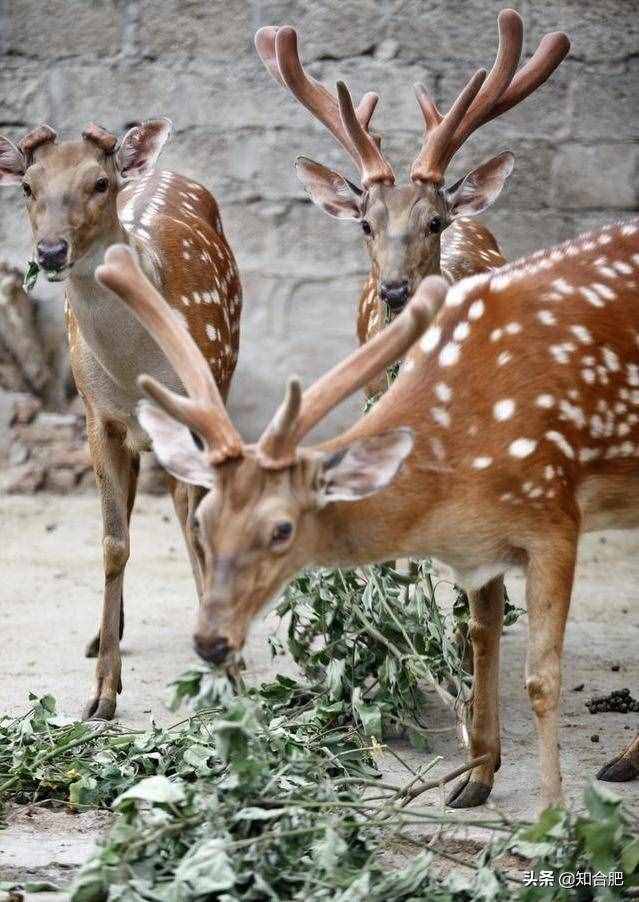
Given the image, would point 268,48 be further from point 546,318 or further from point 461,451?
point 461,451

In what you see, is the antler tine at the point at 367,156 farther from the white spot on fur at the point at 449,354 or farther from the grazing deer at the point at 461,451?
the white spot on fur at the point at 449,354

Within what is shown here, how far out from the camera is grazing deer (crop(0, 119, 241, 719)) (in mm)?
5270

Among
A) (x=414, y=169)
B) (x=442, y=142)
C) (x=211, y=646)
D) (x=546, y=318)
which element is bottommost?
(x=211, y=646)

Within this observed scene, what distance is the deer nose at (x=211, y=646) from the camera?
136 inches

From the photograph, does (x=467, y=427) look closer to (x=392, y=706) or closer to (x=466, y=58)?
(x=392, y=706)

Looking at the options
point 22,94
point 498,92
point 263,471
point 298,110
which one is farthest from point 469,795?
point 22,94

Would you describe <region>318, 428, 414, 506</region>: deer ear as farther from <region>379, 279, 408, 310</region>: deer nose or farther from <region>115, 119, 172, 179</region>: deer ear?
<region>115, 119, 172, 179</region>: deer ear

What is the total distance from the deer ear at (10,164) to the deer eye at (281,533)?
95.5 inches

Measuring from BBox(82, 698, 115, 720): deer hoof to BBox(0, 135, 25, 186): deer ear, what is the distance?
195cm

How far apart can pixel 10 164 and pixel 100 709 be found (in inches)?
80.7

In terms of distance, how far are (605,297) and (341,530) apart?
111 cm

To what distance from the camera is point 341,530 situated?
394 cm

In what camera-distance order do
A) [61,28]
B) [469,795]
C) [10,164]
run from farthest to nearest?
[61,28] < [10,164] < [469,795]

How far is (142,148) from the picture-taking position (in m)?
5.69
